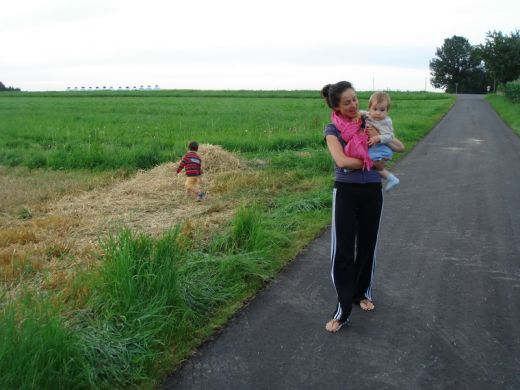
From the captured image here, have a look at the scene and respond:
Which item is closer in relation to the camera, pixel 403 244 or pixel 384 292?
pixel 384 292

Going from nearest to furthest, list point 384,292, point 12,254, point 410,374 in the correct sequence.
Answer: point 410,374 < point 384,292 < point 12,254

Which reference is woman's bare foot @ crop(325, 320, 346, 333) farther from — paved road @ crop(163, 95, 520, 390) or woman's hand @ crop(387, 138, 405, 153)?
woman's hand @ crop(387, 138, 405, 153)

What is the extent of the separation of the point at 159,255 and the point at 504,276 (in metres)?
3.42

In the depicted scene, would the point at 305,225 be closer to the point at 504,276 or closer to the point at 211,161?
the point at 504,276

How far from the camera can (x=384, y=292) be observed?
4.68 metres

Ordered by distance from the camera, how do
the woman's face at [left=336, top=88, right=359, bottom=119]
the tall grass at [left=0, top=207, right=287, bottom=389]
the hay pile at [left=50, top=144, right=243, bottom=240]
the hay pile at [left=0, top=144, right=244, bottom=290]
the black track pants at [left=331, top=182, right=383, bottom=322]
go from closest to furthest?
the tall grass at [left=0, top=207, right=287, bottom=389] < the woman's face at [left=336, top=88, right=359, bottom=119] < the black track pants at [left=331, top=182, right=383, bottom=322] < the hay pile at [left=0, top=144, right=244, bottom=290] < the hay pile at [left=50, top=144, right=243, bottom=240]

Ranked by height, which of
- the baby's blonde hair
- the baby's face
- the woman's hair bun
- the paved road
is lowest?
the paved road

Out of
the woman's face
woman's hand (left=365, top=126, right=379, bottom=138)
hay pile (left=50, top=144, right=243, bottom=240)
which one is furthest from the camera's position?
hay pile (left=50, top=144, right=243, bottom=240)

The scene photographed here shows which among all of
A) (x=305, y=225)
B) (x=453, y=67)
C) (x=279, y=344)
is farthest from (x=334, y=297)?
(x=453, y=67)

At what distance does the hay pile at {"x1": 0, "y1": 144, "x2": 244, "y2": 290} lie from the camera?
6.12m

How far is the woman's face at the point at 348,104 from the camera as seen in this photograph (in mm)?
3697

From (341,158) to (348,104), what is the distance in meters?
0.41

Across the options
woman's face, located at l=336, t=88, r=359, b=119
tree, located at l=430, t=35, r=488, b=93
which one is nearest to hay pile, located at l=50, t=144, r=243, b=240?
woman's face, located at l=336, t=88, r=359, b=119

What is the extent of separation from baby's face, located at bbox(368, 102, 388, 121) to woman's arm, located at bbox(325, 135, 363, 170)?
13.8 inches
